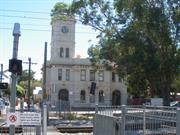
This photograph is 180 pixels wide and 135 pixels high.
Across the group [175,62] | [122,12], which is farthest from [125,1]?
[175,62]

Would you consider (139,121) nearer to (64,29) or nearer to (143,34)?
(143,34)

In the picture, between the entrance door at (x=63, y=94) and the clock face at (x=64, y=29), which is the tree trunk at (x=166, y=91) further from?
the entrance door at (x=63, y=94)

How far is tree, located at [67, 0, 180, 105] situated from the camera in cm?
4050

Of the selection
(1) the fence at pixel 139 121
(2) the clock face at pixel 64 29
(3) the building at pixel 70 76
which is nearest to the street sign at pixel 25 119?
(1) the fence at pixel 139 121

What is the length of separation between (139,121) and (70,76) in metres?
77.2

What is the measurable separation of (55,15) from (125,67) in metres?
8.42

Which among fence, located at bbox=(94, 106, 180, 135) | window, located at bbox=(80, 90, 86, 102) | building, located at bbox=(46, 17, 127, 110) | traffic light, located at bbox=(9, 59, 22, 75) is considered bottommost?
fence, located at bbox=(94, 106, 180, 135)

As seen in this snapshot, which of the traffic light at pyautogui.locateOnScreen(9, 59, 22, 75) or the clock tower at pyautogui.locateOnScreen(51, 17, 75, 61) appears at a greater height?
the clock tower at pyautogui.locateOnScreen(51, 17, 75, 61)

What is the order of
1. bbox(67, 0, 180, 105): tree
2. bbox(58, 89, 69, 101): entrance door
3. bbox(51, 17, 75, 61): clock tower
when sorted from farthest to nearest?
bbox(58, 89, 69, 101): entrance door < bbox(51, 17, 75, 61): clock tower < bbox(67, 0, 180, 105): tree

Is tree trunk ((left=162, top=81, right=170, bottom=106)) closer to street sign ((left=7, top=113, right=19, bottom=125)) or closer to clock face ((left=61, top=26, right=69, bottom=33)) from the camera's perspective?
street sign ((left=7, top=113, right=19, bottom=125))

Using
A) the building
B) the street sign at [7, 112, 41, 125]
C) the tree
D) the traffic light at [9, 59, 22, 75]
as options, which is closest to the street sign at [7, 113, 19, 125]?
the street sign at [7, 112, 41, 125]

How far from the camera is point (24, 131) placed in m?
15.8

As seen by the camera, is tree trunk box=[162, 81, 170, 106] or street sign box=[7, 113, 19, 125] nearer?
street sign box=[7, 113, 19, 125]

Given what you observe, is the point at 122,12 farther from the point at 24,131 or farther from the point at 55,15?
the point at 24,131
